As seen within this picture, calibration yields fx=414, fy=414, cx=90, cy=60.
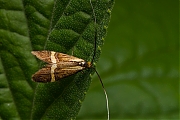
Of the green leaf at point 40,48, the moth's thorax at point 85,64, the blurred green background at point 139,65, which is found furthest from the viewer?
the blurred green background at point 139,65

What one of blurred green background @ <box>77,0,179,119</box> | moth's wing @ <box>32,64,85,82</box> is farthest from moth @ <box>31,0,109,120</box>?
blurred green background @ <box>77,0,179,119</box>

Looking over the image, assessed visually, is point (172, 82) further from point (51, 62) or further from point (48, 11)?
point (48, 11)

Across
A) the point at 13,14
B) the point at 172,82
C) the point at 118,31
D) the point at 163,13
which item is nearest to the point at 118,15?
the point at 118,31

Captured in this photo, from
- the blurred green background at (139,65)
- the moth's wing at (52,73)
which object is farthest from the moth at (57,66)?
the blurred green background at (139,65)

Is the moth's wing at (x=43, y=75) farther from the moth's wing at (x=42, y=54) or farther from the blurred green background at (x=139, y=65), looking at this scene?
the blurred green background at (x=139, y=65)

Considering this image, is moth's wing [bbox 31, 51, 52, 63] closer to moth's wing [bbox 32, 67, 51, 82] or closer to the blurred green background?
moth's wing [bbox 32, 67, 51, 82]

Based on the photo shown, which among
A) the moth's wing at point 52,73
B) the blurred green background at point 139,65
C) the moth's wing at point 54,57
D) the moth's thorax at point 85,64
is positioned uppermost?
the moth's wing at point 54,57

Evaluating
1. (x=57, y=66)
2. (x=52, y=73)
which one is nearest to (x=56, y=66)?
(x=57, y=66)
